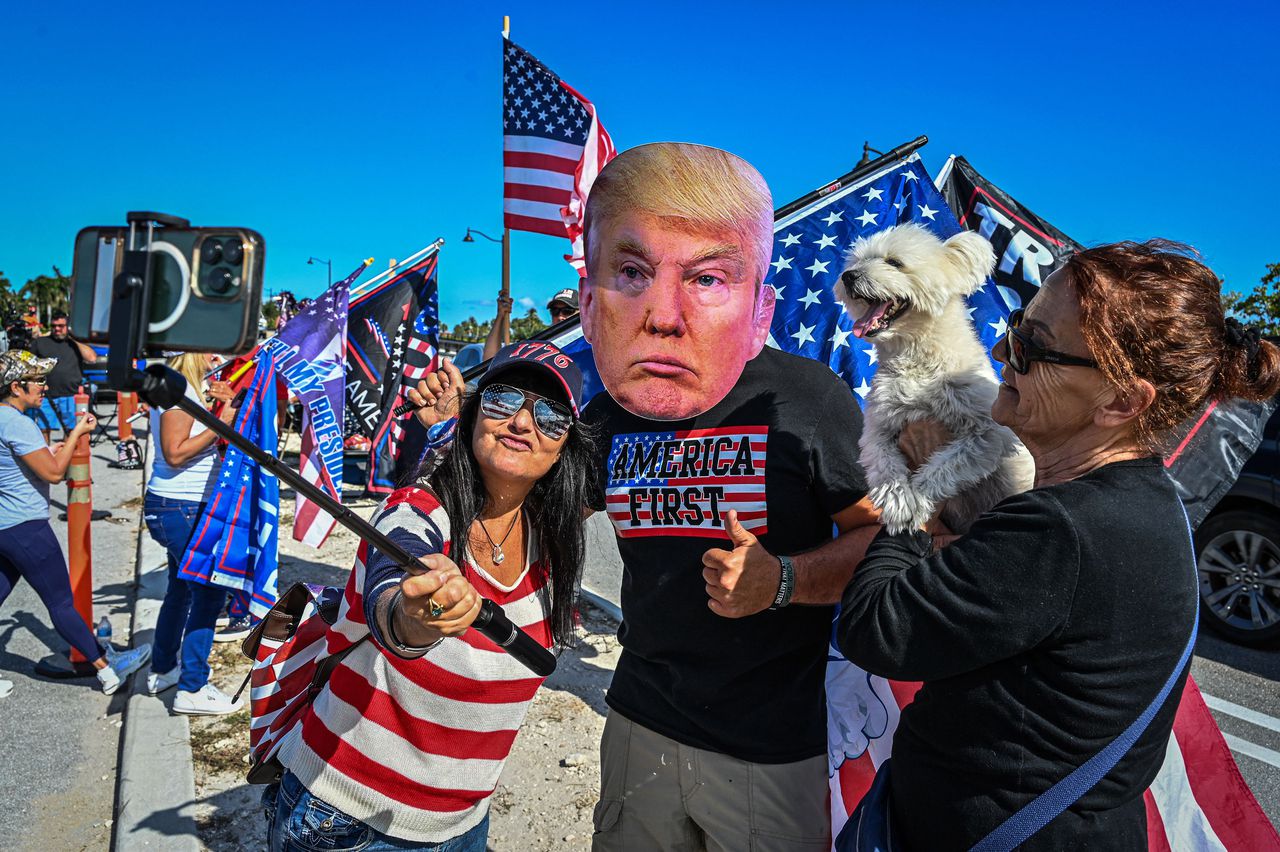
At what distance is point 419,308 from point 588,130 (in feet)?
19.3

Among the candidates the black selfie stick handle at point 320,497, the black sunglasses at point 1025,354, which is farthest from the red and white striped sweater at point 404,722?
the black sunglasses at point 1025,354

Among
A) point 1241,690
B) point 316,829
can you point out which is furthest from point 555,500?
point 1241,690

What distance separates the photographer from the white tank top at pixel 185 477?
5020 millimetres

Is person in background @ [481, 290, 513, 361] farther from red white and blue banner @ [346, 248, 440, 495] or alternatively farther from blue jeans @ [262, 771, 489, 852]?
red white and blue banner @ [346, 248, 440, 495]

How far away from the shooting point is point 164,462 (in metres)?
4.99

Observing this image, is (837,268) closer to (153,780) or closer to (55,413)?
(153,780)

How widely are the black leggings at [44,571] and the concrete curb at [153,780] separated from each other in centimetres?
53

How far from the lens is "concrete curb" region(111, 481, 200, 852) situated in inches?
141

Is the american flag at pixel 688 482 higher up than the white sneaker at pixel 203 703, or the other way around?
the american flag at pixel 688 482

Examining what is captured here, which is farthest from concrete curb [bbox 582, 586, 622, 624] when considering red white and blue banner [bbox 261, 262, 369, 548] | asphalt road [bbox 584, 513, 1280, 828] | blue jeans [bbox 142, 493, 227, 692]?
blue jeans [bbox 142, 493, 227, 692]

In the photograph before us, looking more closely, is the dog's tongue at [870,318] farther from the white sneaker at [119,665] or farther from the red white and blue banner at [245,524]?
the white sneaker at [119,665]

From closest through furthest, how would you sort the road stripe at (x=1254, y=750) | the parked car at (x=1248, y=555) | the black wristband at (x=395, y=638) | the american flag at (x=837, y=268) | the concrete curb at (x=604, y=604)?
the black wristband at (x=395, y=638)
the american flag at (x=837, y=268)
the road stripe at (x=1254, y=750)
the parked car at (x=1248, y=555)
the concrete curb at (x=604, y=604)

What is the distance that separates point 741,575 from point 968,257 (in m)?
1.05

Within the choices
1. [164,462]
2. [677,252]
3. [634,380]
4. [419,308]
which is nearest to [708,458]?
[634,380]
